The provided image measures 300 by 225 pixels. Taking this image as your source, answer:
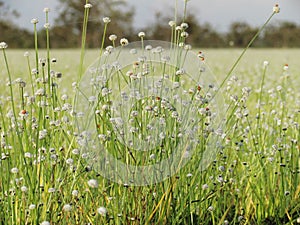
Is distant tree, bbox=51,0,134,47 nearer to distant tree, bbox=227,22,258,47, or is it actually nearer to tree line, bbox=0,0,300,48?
tree line, bbox=0,0,300,48

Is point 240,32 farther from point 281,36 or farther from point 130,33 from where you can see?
point 130,33

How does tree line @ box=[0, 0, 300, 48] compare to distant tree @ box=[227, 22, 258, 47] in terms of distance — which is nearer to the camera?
tree line @ box=[0, 0, 300, 48]

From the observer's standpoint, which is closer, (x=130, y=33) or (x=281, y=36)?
(x=130, y=33)

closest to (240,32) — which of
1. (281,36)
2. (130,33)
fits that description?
(281,36)

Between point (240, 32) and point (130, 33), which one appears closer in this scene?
point (130, 33)

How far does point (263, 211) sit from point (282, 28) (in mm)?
46114

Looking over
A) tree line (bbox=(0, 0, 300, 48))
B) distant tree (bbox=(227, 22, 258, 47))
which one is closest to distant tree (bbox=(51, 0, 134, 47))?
tree line (bbox=(0, 0, 300, 48))

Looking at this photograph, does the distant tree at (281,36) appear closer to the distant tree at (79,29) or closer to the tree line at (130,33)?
the tree line at (130,33)

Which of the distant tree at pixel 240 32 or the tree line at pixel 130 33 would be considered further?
the distant tree at pixel 240 32

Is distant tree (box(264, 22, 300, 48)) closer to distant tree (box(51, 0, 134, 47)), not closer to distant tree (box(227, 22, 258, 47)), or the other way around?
distant tree (box(227, 22, 258, 47))

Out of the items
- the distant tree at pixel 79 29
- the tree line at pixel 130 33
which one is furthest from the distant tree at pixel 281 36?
the distant tree at pixel 79 29

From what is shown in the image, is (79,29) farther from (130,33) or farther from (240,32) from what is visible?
(240,32)

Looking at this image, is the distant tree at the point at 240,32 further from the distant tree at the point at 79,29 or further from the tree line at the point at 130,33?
the distant tree at the point at 79,29

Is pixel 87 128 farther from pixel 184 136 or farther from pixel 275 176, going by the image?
pixel 275 176
